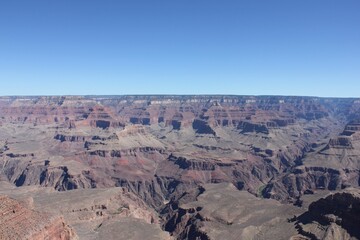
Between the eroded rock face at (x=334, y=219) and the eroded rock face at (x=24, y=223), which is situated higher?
the eroded rock face at (x=24, y=223)

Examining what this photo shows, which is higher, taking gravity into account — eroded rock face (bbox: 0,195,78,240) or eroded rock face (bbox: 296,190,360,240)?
eroded rock face (bbox: 0,195,78,240)

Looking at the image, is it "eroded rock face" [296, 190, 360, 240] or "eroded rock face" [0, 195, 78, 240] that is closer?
"eroded rock face" [0, 195, 78, 240]

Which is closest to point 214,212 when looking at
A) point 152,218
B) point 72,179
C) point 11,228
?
point 152,218

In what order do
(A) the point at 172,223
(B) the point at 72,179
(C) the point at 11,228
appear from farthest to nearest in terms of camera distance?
1. (B) the point at 72,179
2. (A) the point at 172,223
3. (C) the point at 11,228

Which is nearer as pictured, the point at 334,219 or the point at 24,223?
the point at 24,223

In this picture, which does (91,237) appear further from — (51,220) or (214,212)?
(214,212)

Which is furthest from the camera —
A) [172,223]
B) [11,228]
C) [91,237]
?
[172,223]

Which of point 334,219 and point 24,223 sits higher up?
point 24,223

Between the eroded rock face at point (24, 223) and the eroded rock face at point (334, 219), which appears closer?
the eroded rock face at point (24, 223)
